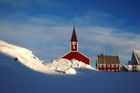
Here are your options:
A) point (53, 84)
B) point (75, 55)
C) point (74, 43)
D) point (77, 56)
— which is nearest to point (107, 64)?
point (74, 43)

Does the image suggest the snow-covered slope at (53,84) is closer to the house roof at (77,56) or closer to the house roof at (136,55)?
the house roof at (77,56)

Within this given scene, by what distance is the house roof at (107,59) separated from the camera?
94594mm

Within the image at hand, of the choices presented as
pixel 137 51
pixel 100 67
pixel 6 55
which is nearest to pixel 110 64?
pixel 100 67

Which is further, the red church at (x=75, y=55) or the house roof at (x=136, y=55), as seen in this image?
the house roof at (x=136, y=55)

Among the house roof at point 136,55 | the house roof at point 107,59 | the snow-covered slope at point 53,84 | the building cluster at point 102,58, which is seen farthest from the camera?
the house roof at point 107,59

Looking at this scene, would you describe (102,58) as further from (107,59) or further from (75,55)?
(75,55)

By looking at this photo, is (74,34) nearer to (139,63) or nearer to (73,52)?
(73,52)

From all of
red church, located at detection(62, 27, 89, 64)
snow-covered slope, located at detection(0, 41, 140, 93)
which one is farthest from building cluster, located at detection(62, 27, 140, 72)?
snow-covered slope, located at detection(0, 41, 140, 93)

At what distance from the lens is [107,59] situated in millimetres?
95938

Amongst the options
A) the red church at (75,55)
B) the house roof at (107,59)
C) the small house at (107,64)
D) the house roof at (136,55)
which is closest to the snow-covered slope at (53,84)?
the red church at (75,55)

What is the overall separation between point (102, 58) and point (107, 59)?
1878 mm

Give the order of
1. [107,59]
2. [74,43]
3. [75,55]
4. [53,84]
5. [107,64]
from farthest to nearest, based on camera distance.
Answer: [107,59] → [107,64] → [74,43] → [75,55] → [53,84]

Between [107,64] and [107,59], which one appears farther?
[107,59]

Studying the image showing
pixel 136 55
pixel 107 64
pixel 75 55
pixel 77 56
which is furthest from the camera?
pixel 107 64
